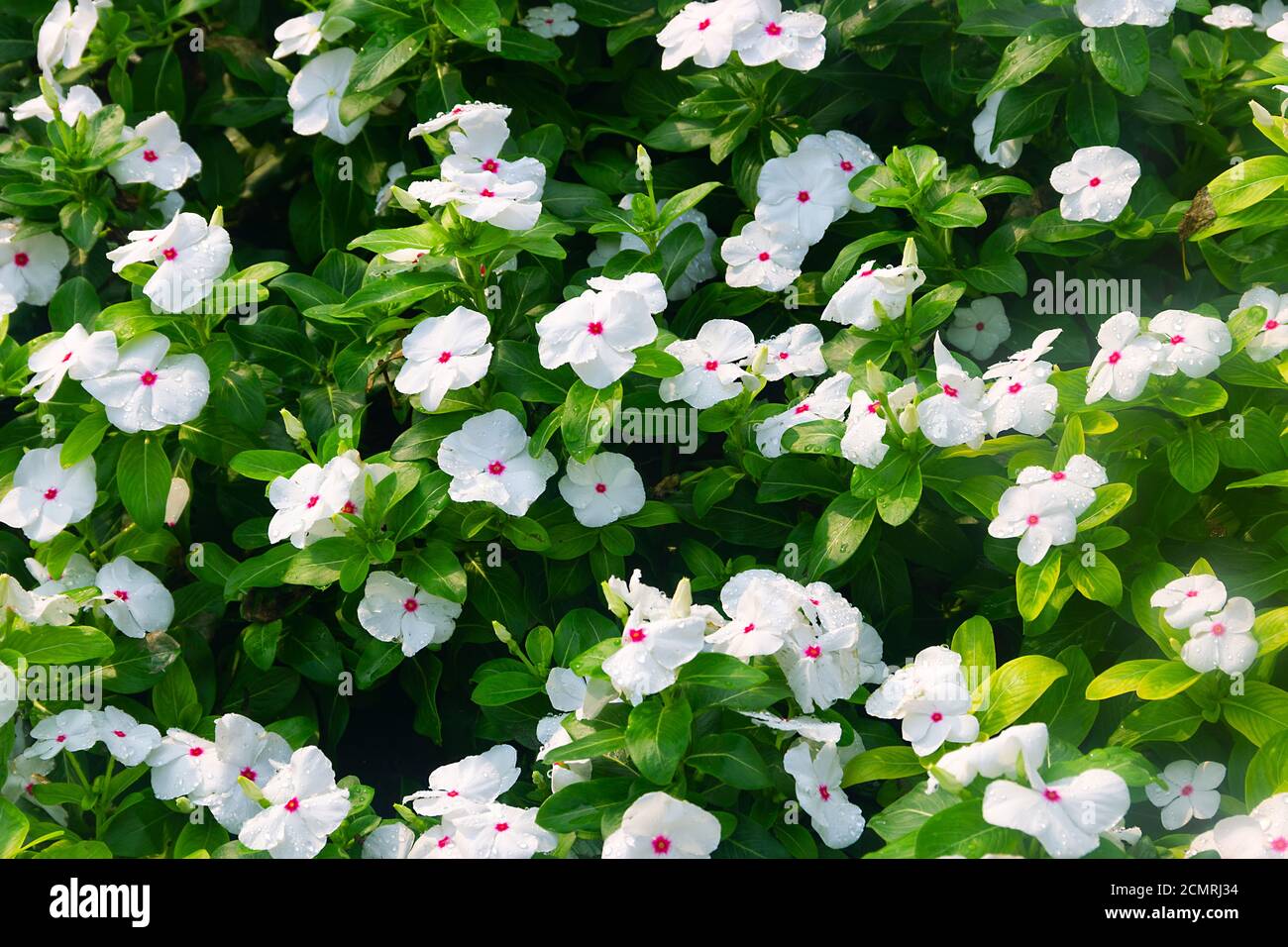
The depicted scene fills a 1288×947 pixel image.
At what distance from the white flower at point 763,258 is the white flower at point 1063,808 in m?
1.36

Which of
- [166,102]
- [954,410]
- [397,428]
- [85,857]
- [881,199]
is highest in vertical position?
[166,102]

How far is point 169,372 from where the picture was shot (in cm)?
266

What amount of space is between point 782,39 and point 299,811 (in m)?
1.84

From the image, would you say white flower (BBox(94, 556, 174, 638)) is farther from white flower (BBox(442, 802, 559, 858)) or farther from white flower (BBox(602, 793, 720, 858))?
white flower (BBox(602, 793, 720, 858))

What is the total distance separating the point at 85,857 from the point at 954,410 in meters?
1.69

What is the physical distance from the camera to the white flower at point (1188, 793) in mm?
2304

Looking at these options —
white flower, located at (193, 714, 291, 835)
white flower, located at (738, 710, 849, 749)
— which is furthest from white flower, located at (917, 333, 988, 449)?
white flower, located at (193, 714, 291, 835)

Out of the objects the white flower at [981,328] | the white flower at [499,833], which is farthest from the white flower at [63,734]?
the white flower at [981,328]

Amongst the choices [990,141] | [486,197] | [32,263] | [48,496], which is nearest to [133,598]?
[48,496]

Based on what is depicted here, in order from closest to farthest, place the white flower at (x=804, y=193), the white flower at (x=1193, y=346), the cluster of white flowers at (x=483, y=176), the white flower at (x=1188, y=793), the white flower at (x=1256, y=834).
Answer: the white flower at (x=1256, y=834) → the white flower at (x=1188, y=793) → the white flower at (x=1193, y=346) → the cluster of white flowers at (x=483, y=176) → the white flower at (x=804, y=193)

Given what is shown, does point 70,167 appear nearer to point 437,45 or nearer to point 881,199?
point 437,45

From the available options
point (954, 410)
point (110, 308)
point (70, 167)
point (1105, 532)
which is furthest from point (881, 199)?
point (70, 167)

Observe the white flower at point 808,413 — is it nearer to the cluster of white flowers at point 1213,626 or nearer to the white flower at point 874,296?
the white flower at point 874,296

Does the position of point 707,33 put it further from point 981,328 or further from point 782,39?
point 981,328
